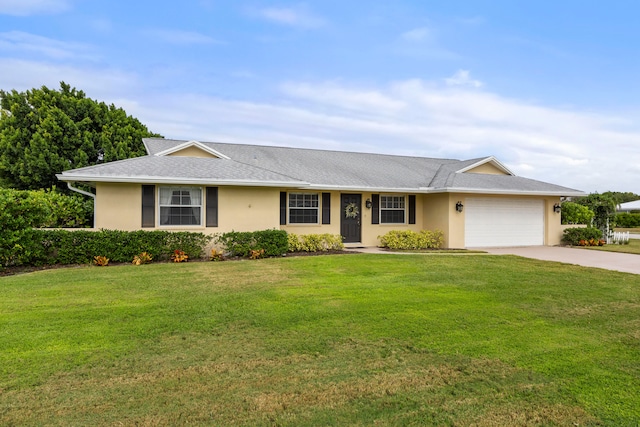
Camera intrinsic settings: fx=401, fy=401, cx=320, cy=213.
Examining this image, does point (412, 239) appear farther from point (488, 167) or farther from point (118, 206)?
point (118, 206)

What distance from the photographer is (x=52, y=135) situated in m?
20.8

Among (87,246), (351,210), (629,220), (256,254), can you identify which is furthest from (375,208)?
(629,220)

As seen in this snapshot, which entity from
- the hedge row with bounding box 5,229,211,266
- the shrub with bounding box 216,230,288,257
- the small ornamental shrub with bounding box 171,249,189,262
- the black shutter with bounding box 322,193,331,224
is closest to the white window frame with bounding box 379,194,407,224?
the black shutter with bounding box 322,193,331,224

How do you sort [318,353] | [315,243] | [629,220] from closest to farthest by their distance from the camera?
[318,353] < [315,243] < [629,220]

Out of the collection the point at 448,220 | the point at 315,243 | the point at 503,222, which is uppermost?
the point at 448,220

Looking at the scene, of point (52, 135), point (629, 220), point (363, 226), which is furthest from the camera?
point (629, 220)

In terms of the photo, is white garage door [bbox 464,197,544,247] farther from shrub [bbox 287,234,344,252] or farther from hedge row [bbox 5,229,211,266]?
hedge row [bbox 5,229,211,266]

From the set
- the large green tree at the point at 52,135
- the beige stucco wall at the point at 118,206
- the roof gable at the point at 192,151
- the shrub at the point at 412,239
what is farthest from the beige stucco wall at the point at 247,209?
the large green tree at the point at 52,135

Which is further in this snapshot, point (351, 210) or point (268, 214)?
point (351, 210)

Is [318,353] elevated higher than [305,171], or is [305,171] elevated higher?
[305,171]

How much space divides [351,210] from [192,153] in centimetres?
682

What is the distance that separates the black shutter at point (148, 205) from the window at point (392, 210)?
8916 millimetres

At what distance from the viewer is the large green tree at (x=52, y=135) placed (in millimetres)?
20359

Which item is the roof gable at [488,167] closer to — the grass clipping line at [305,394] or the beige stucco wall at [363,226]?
the beige stucco wall at [363,226]
